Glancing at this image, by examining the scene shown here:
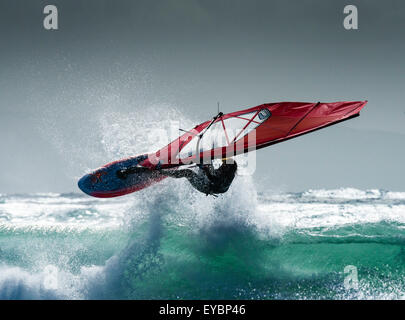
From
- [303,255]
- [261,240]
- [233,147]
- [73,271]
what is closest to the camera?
[233,147]

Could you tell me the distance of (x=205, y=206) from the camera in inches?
360

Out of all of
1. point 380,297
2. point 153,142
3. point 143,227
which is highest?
point 153,142

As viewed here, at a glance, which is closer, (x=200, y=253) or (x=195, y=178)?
(x=195, y=178)

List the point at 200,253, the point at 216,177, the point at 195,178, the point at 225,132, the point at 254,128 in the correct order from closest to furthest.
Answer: the point at 216,177, the point at 254,128, the point at 195,178, the point at 225,132, the point at 200,253

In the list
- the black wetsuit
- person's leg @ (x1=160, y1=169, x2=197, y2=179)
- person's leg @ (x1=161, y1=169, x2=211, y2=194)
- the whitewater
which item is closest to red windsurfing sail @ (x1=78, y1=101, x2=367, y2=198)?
person's leg @ (x1=160, y1=169, x2=197, y2=179)

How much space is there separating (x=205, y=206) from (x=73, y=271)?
→ 13.6 feet

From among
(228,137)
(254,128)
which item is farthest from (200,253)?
(254,128)

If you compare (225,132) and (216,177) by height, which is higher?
(225,132)

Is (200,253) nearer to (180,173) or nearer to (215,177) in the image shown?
(180,173)

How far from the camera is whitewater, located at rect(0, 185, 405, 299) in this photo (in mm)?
6199

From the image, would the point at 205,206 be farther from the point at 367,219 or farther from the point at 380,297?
the point at 367,219

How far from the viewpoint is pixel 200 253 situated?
805cm

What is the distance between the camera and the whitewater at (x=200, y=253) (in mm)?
6199

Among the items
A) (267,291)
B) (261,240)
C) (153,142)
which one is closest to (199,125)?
(153,142)
